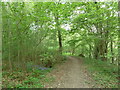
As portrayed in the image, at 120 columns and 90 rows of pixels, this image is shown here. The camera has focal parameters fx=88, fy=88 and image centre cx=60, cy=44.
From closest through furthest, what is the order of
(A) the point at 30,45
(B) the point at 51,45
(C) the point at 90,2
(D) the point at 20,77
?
(D) the point at 20,77
(A) the point at 30,45
(C) the point at 90,2
(B) the point at 51,45

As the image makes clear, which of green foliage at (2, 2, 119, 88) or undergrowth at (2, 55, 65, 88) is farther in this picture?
green foliage at (2, 2, 119, 88)

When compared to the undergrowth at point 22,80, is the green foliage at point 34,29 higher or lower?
higher

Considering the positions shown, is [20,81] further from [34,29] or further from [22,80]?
[34,29]

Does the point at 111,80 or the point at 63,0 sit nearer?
the point at 111,80

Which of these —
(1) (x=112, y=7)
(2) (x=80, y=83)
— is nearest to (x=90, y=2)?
(1) (x=112, y=7)

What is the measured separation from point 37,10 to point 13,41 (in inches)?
88.9

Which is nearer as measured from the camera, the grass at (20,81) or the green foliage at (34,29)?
the grass at (20,81)

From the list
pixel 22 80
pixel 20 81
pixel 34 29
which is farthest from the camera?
pixel 34 29

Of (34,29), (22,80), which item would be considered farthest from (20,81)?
(34,29)

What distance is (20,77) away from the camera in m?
4.43

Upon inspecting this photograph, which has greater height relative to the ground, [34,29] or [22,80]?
[34,29]

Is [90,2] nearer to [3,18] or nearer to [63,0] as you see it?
[63,0]

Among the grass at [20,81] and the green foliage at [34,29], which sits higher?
the green foliage at [34,29]

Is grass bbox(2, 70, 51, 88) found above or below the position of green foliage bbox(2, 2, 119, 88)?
below
